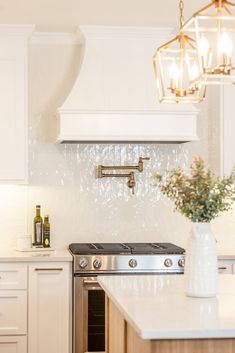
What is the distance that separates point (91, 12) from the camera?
486 centimetres

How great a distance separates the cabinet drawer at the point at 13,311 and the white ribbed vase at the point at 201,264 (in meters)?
2.10

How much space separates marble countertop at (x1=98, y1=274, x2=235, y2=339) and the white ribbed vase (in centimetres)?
4

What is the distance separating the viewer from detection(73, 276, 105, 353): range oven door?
4973 millimetres

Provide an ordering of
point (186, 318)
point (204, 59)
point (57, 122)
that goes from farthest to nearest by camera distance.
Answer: point (57, 122)
point (186, 318)
point (204, 59)

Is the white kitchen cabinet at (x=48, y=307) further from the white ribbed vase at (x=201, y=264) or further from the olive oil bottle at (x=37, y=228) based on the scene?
the white ribbed vase at (x=201, y=264)

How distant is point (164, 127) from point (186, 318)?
2.75 m

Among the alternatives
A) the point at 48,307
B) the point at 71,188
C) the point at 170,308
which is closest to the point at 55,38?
the point at 71,188

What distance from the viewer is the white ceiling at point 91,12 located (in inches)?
181

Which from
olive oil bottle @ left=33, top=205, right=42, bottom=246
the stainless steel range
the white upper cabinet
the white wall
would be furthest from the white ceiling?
the stainless steel range

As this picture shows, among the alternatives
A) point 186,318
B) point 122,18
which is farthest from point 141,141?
point 186,318

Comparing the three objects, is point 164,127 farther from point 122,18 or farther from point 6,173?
point 6,173

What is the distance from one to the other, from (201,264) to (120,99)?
2435mm

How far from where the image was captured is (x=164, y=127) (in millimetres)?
5262

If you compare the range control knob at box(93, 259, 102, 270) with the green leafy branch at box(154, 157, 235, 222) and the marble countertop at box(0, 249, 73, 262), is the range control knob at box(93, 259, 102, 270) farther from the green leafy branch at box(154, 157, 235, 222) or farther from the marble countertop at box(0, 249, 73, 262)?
the green leafy branch at box(154, 157, 235, 222)
